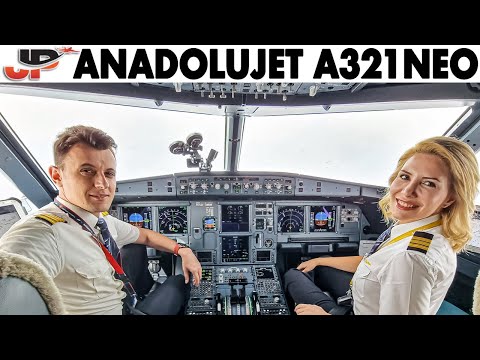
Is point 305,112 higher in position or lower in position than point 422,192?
higher

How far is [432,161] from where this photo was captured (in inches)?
39.7

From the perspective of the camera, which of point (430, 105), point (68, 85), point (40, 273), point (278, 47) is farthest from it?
point (430, 105)

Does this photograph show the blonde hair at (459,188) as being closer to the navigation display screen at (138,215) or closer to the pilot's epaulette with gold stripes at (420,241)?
the pilot's epaulette with gold stripes at (420,241)

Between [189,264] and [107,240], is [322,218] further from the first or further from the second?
[107,240]

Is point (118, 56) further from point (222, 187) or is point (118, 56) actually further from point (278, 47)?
point (222, 187)

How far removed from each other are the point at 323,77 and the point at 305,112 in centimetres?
101

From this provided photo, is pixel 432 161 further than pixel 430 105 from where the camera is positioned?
No

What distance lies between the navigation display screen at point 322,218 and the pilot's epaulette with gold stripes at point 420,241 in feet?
5.52

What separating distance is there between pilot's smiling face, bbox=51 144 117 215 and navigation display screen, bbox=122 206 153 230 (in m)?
1.31

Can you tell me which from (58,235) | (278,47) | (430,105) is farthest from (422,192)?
(58,235)

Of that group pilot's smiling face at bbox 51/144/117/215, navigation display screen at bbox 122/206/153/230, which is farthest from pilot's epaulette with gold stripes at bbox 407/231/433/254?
navigation display screen at bbox 122/206/153/230

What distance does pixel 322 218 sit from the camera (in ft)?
8.73

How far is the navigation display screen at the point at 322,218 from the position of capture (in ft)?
8.70

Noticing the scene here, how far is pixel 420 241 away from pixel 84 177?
1283 mm
